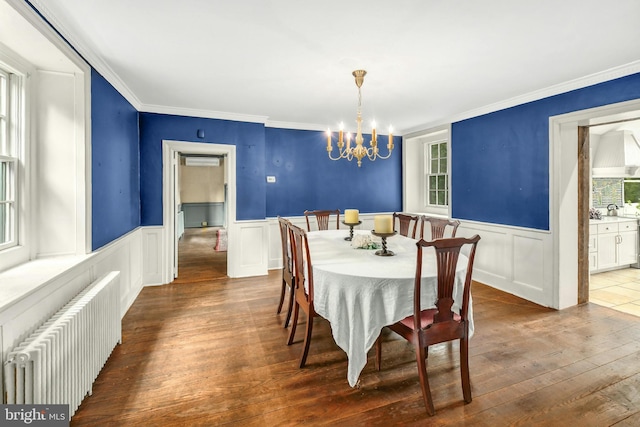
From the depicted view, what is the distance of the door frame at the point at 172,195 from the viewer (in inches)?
166

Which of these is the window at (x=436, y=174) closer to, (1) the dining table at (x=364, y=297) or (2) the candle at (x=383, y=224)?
(2) the candle at (x=383, y=224)

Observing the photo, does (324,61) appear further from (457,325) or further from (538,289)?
(538,289)

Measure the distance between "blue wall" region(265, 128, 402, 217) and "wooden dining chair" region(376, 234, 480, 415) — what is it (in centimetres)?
353

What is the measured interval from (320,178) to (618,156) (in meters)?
4.72

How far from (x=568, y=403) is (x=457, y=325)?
81 centimetres

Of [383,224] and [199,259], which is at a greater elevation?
[383,224]

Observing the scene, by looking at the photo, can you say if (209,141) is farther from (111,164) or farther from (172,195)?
(111,164)

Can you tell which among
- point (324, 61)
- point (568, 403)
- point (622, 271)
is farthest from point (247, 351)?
point (622, 271)

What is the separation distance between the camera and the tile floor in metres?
3.43

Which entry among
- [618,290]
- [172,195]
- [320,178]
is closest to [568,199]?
[618,290]

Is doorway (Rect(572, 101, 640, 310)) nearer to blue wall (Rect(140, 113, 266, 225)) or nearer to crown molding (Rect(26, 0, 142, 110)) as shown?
blue wall (Rect(140, 113, 266, 225))

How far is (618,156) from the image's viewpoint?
15.9ft

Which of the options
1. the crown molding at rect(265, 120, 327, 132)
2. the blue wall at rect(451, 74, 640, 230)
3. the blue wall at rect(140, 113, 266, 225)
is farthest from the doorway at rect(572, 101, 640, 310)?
the blue wall at rect(140, 113, 266, 225)

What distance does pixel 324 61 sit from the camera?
268 centimetres
